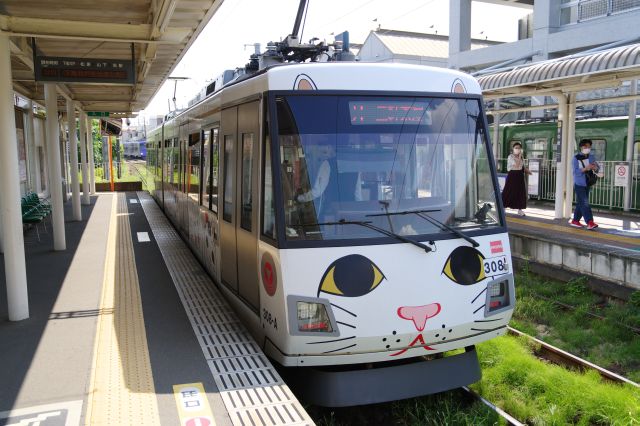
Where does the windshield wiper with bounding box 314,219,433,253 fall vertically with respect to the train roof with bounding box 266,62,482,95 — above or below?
below

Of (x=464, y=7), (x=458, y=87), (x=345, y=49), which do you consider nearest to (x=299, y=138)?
(x=458, y=87)

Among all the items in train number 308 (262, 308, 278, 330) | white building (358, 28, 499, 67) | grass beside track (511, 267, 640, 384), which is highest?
white building (358, 28, 499, 67)

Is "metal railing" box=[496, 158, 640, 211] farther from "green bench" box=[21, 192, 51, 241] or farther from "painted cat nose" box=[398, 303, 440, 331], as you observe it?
"green bench" box=[21, 192, 51, 241]

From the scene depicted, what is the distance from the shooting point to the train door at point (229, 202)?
5758mm

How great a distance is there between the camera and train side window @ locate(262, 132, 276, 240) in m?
4.53

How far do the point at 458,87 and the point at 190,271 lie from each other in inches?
195

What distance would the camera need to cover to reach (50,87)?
10.0 m

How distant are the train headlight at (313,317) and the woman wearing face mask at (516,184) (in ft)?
32.1

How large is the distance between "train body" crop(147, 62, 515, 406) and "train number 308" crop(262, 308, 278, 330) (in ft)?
0.06

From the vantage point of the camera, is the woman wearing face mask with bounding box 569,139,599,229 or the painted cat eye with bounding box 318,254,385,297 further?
the woman wearing face mask with bounding box 569,139,599,229

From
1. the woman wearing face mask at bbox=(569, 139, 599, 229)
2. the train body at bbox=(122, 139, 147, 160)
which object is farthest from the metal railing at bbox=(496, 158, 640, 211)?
the train body at bbox=(122, 139, 147, 160)

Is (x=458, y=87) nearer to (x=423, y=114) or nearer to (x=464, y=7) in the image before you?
(x=423, y=114)

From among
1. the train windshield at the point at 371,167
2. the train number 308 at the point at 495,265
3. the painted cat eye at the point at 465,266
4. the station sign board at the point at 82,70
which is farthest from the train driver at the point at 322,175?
the station sign board at the point at 82,70

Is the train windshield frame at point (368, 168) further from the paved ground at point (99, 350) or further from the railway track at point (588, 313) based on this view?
the railway track at point (588, 313)
